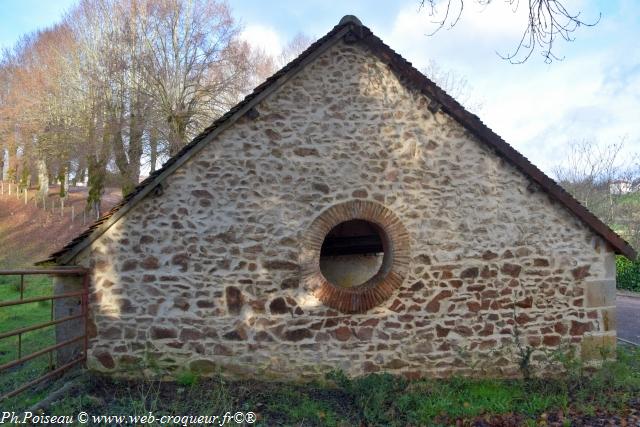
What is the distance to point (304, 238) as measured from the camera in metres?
6.01

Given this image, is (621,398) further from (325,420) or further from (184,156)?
(184,156)

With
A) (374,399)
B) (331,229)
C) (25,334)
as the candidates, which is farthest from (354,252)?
(25,334)

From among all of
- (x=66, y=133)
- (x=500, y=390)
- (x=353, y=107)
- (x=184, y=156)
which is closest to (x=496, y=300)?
(x=500, y=390)

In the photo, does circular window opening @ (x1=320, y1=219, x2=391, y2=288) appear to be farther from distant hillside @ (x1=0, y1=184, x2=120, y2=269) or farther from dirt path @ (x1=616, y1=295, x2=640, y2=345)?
distant hillside @ (x1=0, y1=184, x2=120, y2=269)

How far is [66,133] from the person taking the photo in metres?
17.2

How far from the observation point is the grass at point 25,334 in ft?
20.0

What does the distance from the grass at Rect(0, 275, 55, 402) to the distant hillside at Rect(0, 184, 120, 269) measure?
16.5 ft

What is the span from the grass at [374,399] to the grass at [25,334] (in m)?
1.37

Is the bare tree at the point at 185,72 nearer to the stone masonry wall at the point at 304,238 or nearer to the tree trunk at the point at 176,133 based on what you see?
the tree trunk at the point at 176,133

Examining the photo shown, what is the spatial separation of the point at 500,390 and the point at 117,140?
1535 cm

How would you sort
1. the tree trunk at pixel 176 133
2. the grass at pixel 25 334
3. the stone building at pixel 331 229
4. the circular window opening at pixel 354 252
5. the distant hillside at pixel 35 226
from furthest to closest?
the distant hillside at pixel 35 226 → the tree trunk at pixel 176 133 → the circular window opening at pixel 354 252 → the grass at pixel 25 334 → the stone building at pixel 331 229

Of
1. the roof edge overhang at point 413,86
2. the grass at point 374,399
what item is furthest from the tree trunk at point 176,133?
the grass at point 374,399

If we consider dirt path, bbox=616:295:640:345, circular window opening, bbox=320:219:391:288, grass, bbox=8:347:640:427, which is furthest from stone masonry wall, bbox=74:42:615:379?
dirt path, bbox=616:295:640:345

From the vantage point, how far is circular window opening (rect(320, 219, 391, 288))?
673 cm
